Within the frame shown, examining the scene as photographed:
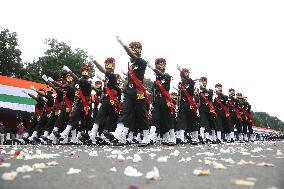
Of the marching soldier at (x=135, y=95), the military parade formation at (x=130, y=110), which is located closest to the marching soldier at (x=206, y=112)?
the military parade formation at (x=130, y=110)

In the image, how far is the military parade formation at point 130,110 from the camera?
9.84 metres

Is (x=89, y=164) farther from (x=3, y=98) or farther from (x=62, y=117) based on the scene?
(x=3, y=98)

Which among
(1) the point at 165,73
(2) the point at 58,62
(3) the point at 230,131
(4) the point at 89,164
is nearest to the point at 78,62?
(2) the point at 58,62

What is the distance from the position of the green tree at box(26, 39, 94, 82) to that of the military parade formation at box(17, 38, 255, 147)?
33585mm

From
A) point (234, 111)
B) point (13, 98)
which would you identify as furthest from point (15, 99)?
point (234, 111)

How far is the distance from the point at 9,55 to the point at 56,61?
6.65 meters

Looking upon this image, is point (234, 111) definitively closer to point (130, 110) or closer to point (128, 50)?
point (130, 110)

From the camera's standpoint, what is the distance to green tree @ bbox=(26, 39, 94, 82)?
161 feet

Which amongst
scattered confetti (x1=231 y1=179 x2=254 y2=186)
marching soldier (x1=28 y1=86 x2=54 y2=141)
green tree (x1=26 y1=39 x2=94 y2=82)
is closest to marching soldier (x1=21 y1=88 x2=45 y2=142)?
marching soldier (x1=28 y1=86 x2=54 y2=141)

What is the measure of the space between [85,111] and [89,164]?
7.12 meters

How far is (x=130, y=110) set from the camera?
31.8 ft

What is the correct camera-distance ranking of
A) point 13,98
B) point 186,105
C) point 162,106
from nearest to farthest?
point 162,106 → point 186,105 → point 13,98

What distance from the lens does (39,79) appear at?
167 feet

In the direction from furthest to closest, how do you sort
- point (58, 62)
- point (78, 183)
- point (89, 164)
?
Answer: point (58, 62), point (89, 164), point (78, 183)
